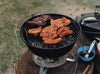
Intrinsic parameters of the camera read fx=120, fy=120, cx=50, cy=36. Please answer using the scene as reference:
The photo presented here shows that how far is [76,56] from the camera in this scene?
11.2 feet

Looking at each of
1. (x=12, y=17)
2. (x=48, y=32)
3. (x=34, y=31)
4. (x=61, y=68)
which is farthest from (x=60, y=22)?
(x=12, y=17)

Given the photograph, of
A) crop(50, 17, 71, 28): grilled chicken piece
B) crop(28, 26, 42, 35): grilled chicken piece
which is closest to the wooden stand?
crop(28, 26, 42, 35): grilled chicken piece

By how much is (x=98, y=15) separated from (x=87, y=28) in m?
1.17

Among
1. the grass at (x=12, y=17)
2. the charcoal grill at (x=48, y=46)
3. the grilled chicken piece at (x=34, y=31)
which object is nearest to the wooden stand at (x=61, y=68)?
the charcoal grill at (x=48, y=46)

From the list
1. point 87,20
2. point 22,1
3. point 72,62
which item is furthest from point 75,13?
point 72,62

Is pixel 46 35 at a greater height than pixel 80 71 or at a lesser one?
greater

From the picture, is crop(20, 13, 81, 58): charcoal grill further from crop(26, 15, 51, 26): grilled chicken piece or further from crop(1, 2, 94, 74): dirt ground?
crop(1, 2, 94, 74): dirt ground

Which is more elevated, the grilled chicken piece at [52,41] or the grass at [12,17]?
the grilled chicken piece at [52,41]

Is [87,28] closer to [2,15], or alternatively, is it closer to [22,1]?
[2,15]

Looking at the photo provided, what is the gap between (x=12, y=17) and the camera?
268 inches

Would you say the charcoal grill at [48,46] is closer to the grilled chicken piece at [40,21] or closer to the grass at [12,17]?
the grilled chicken piece at [40,21]

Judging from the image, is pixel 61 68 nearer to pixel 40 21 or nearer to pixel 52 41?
pixel 52 41

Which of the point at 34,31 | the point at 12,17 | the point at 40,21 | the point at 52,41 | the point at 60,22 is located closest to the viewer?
the point at 52,41

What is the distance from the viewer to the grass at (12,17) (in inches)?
189
